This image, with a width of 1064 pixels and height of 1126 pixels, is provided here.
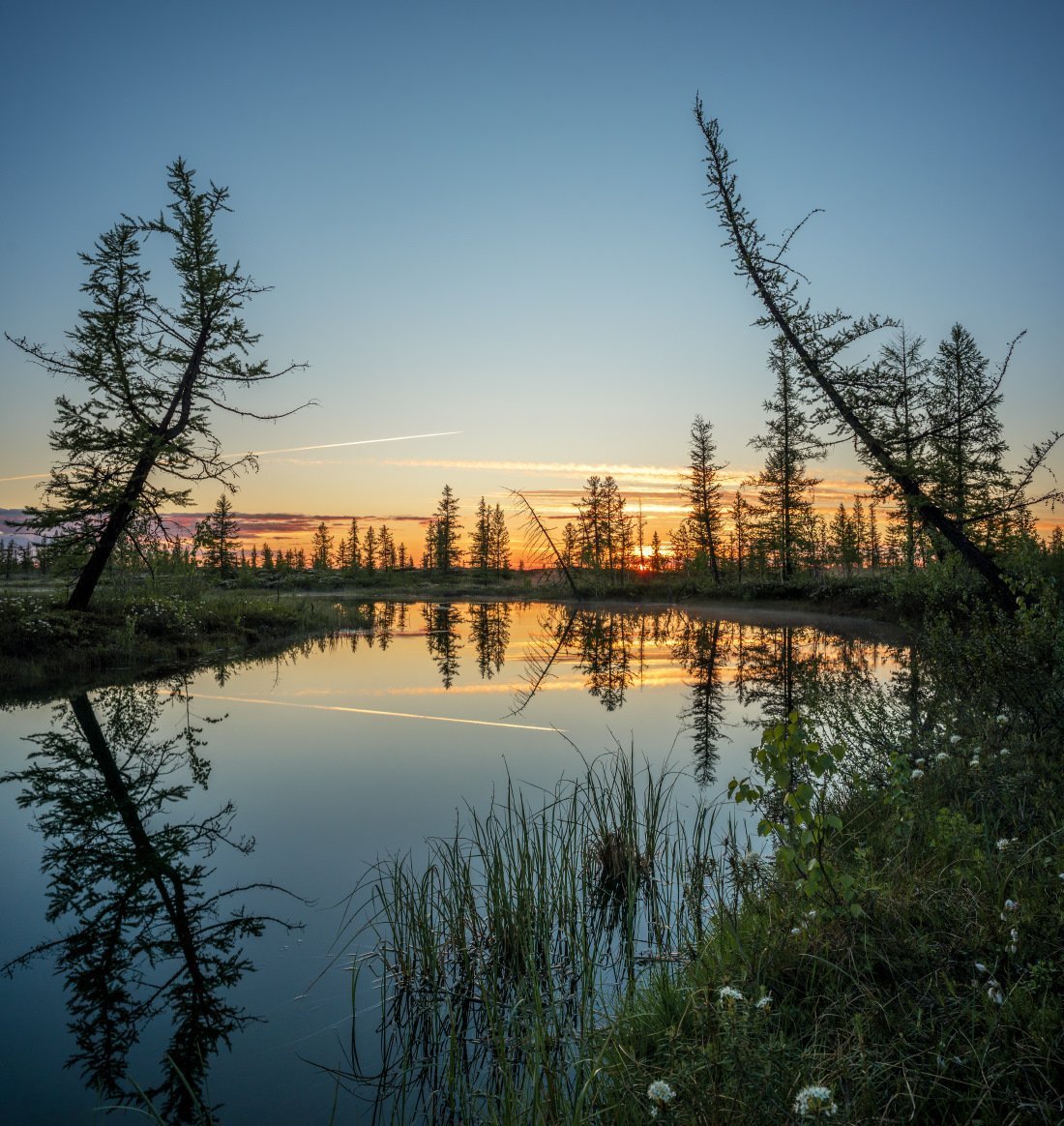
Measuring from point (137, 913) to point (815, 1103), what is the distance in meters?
4.74

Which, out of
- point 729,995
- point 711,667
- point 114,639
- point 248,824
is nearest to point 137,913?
point 248,824

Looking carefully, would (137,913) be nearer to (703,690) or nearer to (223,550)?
(703,690)

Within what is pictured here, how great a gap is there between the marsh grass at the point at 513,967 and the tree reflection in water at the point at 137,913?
810mm

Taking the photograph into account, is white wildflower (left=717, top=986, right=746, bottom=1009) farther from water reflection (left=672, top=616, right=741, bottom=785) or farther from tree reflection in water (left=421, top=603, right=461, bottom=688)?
tree reflection in water (left=421, top=603, right=461, bottom=688)

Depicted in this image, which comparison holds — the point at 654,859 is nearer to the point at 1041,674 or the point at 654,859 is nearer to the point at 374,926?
the point at 374,926

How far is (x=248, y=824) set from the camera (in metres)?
6.90

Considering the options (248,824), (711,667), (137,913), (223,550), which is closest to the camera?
(137,913)

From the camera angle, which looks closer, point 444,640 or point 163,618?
point 163,618

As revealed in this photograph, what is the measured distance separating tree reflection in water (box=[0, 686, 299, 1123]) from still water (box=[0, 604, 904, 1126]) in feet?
0.06

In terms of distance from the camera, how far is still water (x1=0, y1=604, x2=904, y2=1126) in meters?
3.54

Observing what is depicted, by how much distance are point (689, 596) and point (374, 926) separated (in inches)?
1719

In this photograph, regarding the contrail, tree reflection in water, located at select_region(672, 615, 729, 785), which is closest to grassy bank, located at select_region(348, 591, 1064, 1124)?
tree reflection in water, located at select_region(672, 615, 729, 785)

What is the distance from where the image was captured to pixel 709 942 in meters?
3.99

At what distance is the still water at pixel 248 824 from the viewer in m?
3.54
